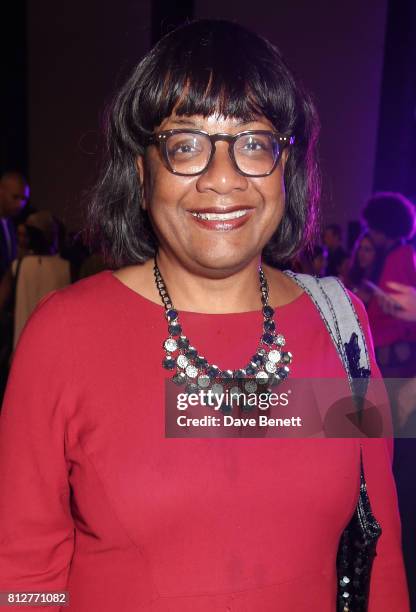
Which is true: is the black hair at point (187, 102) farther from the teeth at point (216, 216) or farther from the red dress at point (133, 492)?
the red dress at point (133, 492)

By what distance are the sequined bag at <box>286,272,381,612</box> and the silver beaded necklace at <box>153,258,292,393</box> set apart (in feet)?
0.46

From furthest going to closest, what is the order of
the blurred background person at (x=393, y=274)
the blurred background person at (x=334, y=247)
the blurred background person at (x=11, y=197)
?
the blurred background person at (x=334, y=247)
the blurred background person at (x=11, y=197)
the blurred background person at (x=393, y=274)

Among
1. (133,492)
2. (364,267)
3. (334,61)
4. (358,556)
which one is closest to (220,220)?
(133,492)

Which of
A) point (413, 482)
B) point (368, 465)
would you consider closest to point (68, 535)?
point (368, 465)

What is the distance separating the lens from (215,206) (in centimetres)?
137

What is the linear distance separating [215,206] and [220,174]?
0.22ft

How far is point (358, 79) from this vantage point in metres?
8.38

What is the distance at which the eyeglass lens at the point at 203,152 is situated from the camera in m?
1.37

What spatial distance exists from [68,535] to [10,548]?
0.39 feet

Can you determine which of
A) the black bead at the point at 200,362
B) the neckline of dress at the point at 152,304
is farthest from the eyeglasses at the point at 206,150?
the black bead at the point at 200,362

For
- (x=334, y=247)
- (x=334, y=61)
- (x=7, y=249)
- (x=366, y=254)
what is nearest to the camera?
(x=366, y=254)

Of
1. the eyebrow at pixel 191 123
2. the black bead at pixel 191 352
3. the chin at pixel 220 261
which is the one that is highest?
the eyebrow at pixel 191 123

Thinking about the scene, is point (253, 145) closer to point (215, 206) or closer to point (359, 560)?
point (215, 206)

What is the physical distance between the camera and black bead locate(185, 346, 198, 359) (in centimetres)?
146
